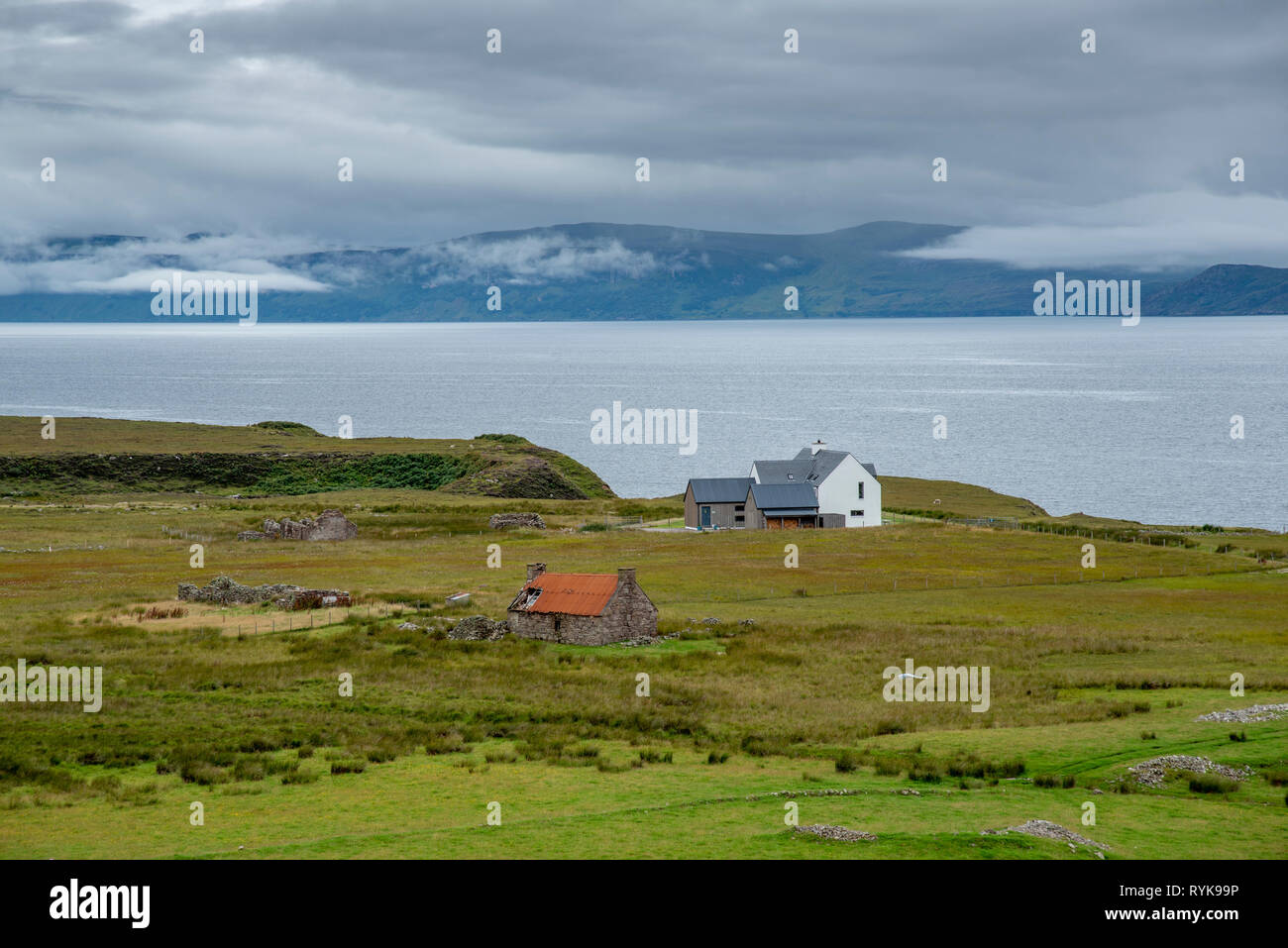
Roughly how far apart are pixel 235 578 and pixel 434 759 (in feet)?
126

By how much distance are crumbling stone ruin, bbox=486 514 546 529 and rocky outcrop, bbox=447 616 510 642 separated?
43.3m

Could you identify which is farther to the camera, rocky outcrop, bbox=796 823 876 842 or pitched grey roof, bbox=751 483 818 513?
pitched grey roof, bbox=751 483 818 513

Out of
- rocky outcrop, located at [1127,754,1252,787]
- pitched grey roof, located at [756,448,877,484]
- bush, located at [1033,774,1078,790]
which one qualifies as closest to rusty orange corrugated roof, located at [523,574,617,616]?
bush, located at [1033,774,1078,790]

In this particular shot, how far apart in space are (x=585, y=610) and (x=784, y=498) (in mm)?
48925

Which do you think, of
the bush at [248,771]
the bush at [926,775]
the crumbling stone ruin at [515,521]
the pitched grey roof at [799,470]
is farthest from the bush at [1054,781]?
the pitched grey roof at [799,470]

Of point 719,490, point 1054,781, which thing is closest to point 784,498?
point 719,490

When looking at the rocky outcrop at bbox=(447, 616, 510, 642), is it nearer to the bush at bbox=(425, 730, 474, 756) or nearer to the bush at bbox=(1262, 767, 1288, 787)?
the bush at bbox=(425, 730, 474, 756)

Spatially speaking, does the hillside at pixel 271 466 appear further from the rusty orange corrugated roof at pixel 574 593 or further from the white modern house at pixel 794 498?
the rusty orange corrugated roof at pixel 574 593

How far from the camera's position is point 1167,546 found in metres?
78.9

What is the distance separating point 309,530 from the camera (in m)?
84.1

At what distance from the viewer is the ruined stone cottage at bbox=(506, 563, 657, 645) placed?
44.1 m

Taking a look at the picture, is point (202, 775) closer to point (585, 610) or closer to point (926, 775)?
point (926, 775)

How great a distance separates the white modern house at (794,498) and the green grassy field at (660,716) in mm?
19531

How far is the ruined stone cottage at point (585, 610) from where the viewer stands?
4412cm
